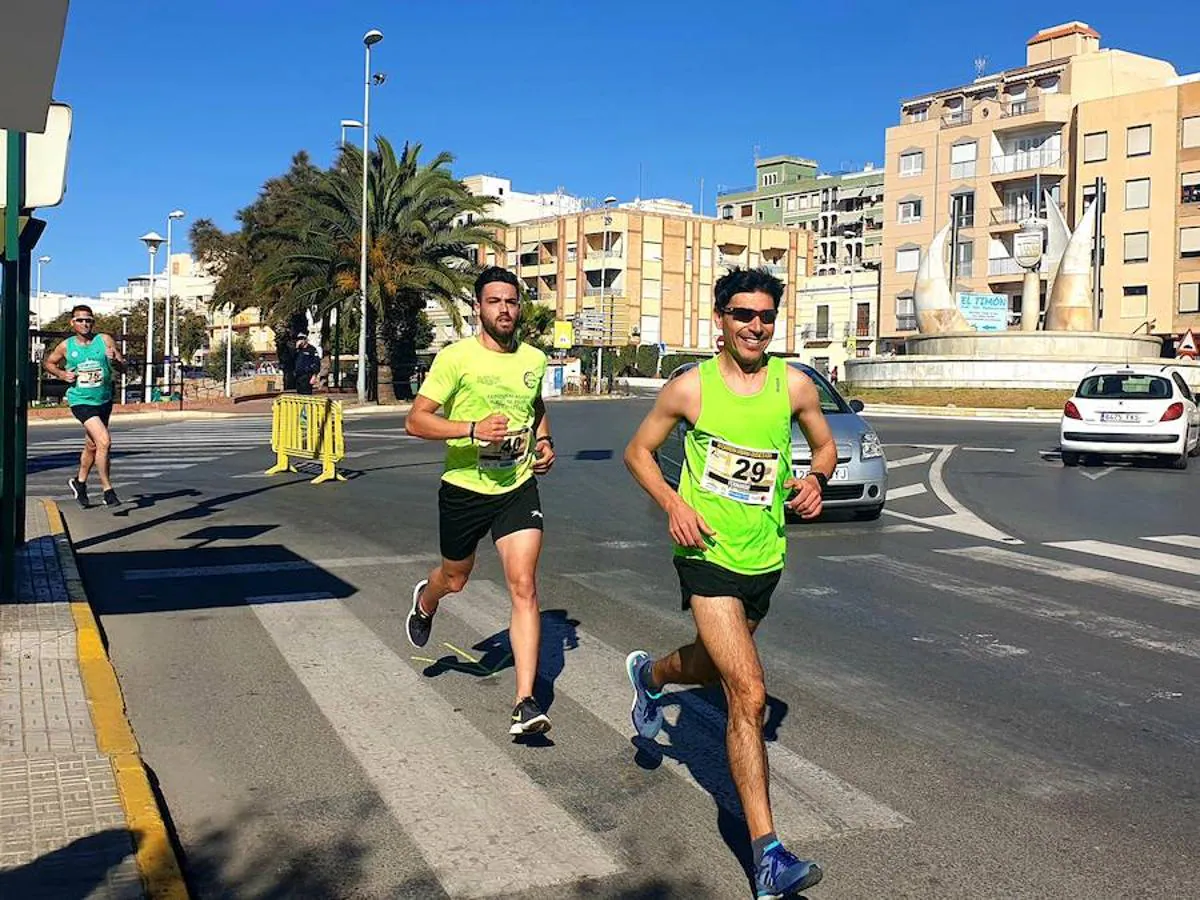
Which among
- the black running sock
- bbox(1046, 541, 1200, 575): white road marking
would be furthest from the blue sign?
the black running sock

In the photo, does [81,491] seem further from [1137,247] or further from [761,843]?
[1137,247]

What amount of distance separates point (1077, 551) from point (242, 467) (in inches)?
475

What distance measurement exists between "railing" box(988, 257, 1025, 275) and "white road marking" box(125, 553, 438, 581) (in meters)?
67.2

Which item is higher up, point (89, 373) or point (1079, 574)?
point (89, 373)

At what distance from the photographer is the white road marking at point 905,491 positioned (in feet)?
47.6

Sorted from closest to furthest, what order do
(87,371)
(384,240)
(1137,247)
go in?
1. (87,371)
2. (384,240)
3. (1137,247)

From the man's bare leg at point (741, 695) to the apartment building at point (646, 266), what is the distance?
8470cm

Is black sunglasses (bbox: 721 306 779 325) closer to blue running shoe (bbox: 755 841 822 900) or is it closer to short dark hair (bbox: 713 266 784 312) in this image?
short dark hair (bbox: 713 266 784 312)

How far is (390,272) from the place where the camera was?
129 ft

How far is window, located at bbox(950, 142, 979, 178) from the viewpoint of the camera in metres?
74.0

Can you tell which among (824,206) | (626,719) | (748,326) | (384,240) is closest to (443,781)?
(626,719)

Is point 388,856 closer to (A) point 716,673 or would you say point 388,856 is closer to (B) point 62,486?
(A) point 716,673

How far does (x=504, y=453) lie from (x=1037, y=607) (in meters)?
4.11

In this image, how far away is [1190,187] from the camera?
Answer: 64.0 metres
